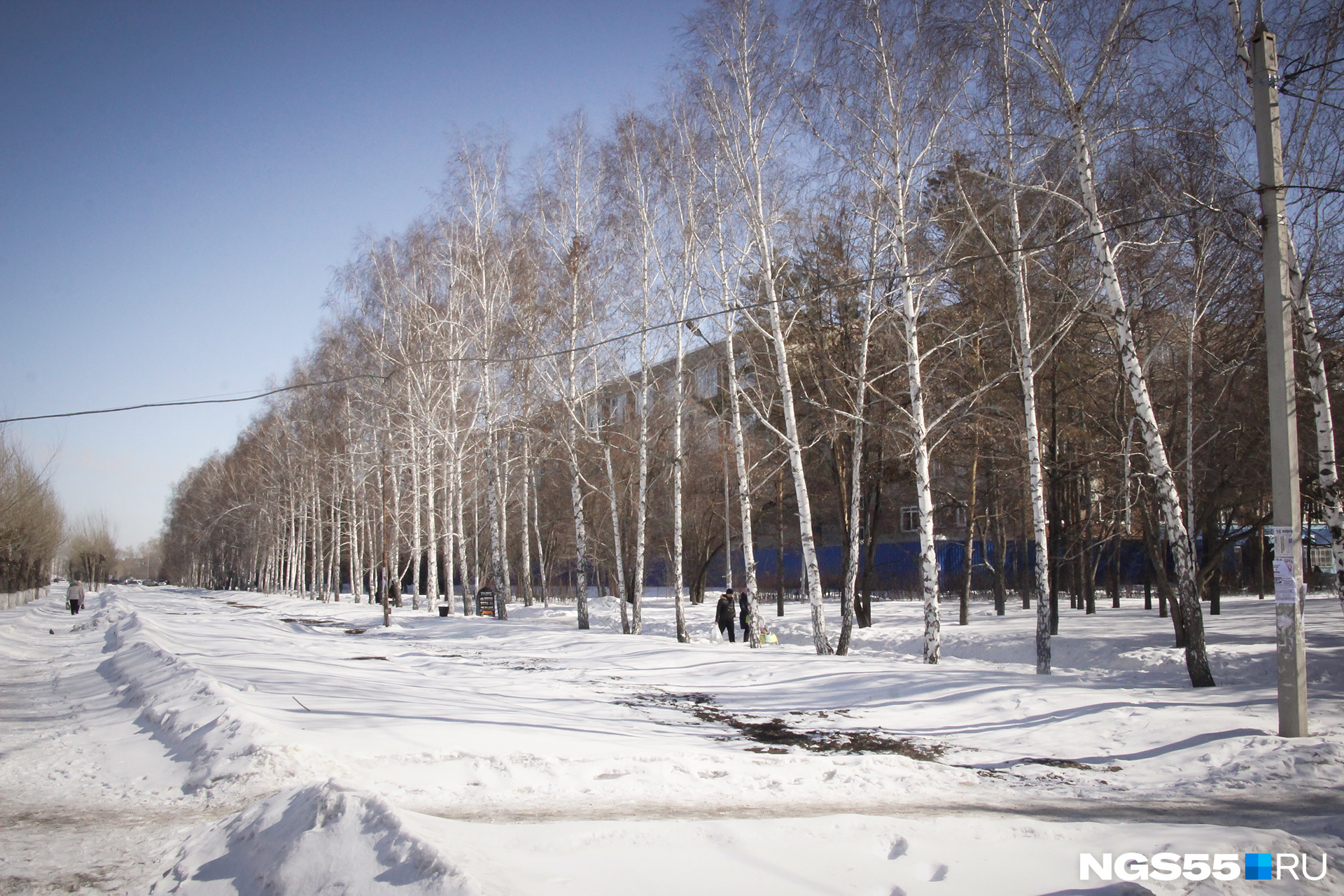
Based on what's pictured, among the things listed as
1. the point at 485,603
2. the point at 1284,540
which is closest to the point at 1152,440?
the point at 1284,540

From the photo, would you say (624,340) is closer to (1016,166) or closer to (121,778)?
(1016,166)

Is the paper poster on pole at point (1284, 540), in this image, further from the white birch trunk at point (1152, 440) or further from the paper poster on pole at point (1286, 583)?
the white birch trunk at point (1152, 440)

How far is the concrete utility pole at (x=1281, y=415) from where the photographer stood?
800 centimetres

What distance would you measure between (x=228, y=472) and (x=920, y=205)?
229ft

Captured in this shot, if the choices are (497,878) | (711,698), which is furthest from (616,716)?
(497,878)

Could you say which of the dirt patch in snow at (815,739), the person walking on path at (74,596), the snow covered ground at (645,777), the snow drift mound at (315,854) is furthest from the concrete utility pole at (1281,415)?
the person walking on path at (74,596)

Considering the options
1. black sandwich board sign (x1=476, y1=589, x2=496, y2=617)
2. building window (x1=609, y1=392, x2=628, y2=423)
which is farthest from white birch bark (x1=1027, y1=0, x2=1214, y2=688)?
black sandwich board sign (x1=476, y1=589, x2=496, y2=617)

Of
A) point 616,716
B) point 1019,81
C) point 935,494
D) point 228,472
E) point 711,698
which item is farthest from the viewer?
point 228,472

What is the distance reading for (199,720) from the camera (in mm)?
8359

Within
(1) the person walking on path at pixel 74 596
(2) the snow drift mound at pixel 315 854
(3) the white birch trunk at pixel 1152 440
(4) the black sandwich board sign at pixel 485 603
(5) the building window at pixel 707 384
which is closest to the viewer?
(2) the snow drift mound at pixel 315 854

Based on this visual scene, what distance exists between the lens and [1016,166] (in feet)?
45.5

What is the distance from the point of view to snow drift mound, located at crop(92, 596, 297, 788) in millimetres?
6836

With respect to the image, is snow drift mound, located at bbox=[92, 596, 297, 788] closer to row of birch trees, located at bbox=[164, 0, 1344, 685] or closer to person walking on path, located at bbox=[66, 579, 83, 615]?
row of birch trees, located at bbox=[164, 0, 1344, 685]

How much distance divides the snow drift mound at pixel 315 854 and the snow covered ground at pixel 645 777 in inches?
0.7
